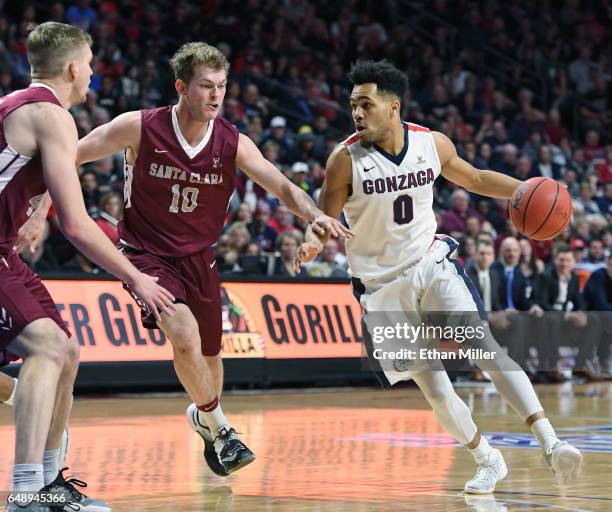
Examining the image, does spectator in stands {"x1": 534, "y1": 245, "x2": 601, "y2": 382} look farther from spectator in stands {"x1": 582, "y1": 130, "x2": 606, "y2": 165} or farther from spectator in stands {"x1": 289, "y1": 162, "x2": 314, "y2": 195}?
spectator in stands {"x1": 582, "y1": 130, "x2": 606, "y2": 165}

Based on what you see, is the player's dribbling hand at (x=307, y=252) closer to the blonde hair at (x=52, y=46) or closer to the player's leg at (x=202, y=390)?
the player's leg at (x=202, y=390)

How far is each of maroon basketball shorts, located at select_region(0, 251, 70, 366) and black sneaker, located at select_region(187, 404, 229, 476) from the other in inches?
73.6

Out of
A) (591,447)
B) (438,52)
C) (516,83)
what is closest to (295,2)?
(438,52)

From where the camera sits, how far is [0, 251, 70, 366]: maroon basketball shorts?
4.84 m

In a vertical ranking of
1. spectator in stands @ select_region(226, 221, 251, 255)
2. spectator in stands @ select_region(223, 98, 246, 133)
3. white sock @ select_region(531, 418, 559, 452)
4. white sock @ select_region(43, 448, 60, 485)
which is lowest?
white sock @ select_region(43, 448, 60, 485)

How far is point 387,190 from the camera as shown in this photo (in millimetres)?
6668

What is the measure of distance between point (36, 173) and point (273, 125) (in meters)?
12.4

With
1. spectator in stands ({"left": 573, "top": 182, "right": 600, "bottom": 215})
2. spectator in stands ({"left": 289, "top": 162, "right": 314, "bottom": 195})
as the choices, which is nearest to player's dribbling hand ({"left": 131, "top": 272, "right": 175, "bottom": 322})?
spectator in stands ({"left": 289, "top": 162, "right": 314, "bottom": 195})

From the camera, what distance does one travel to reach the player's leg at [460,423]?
20.7 feet

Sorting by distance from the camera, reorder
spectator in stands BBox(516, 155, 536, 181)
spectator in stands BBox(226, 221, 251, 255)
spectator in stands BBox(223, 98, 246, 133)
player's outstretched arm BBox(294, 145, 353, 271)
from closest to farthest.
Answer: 1. player's outstretched arm BBox(294, 145, 353, 271)
2. spectator in stands BBox(226, 221, 251, 255)
3. spectator in stands BBox(223, 98, 246, 133)
4. spectator in stands BBox(516, 155, 536, 181)

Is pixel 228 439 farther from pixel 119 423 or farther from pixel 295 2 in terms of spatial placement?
pixel 295 2

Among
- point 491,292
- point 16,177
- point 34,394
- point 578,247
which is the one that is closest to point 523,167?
point 578,247

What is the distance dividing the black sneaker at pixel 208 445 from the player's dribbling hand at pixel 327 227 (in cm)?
145

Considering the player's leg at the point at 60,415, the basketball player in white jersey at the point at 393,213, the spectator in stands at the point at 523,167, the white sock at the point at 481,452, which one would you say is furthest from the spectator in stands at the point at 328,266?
the player's leg at the point at 60,415
